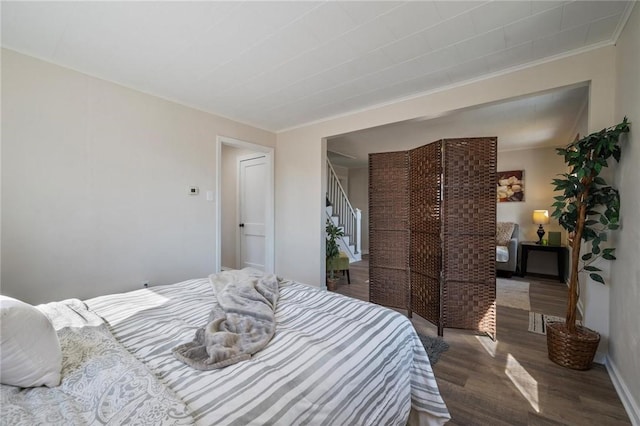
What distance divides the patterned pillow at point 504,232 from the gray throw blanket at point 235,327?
4738 mm

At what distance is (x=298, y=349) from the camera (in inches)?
42.8

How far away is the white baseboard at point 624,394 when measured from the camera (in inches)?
58.8

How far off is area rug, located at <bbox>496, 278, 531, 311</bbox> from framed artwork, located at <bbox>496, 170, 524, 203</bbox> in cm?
174

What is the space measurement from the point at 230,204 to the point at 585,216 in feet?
16.1

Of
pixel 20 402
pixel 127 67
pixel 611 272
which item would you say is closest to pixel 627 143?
pixel 611 272

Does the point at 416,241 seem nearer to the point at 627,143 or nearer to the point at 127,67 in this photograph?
the point at 627,143

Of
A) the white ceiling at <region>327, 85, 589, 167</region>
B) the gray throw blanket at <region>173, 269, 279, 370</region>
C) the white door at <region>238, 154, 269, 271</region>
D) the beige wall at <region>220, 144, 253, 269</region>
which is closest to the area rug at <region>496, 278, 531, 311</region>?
the white ceiling at <region>327, 85, 589, 167</region>

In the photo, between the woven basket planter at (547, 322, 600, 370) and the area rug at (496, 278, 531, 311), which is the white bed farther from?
the area rug at (496, 278, 531, 311)

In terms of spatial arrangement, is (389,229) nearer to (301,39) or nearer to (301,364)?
(301,39)

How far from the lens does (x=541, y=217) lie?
4.77 meters

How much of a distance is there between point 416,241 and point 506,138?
10.3 ft

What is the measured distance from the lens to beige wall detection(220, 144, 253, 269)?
5.10 metres

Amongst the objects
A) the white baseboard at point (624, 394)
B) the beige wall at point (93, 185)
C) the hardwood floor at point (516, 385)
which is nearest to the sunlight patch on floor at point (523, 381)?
the hardwood floor at point (516, 385)

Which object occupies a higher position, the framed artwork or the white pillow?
the framed artwork
